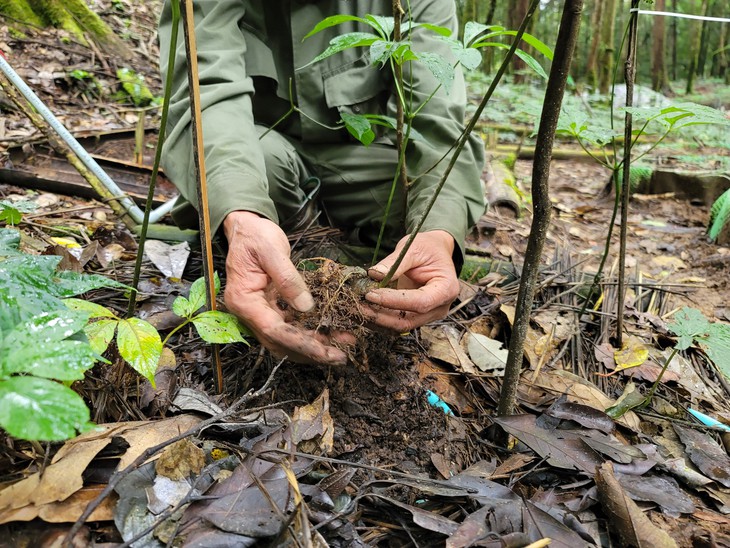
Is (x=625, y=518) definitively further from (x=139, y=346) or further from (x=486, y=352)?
(x=139, y=346)

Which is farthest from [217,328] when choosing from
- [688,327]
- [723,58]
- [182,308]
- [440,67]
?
[723,58]

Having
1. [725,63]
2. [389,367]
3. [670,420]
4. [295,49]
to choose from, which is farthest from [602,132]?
[725,63]

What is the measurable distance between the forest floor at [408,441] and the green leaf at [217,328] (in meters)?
0.18

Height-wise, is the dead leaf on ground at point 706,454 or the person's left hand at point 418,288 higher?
the person's left hand at point 418,288

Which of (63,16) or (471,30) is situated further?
(63,16)

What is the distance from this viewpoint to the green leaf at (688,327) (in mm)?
1506

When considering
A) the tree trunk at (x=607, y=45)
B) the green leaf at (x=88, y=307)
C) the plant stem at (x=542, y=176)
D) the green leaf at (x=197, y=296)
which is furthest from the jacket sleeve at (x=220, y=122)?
→ the tree trunk at (x=607, y=45)

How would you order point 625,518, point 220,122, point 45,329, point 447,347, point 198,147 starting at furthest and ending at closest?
point 220,122 < point 447,347 < point 198,147 < point 625,518 < point 45,329

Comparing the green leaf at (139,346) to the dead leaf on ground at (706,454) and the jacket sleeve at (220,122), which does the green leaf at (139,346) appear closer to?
the jacket sleeve at (220,122)

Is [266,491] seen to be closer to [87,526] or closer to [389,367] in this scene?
[87,526]

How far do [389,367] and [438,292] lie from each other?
292 mm

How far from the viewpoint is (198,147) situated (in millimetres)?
1257

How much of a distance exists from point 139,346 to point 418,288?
0.91 m

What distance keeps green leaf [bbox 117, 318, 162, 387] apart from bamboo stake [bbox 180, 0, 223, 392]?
255mm
